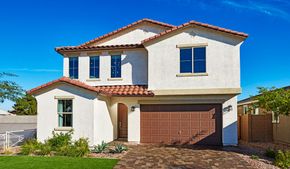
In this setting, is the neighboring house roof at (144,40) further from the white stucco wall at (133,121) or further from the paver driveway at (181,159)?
the paver driveway at (181,159)

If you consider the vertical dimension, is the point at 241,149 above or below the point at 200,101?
below

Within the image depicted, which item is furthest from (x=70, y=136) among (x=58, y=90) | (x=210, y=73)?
(x=210, y=73)

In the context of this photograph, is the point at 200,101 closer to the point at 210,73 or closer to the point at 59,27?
the point at 210,73

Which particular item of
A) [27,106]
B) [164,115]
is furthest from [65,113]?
[27,106]

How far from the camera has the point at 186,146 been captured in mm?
17391

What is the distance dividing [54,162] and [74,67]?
9448 millimetres

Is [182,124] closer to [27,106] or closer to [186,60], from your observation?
[186,60]

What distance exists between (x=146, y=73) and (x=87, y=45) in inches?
233

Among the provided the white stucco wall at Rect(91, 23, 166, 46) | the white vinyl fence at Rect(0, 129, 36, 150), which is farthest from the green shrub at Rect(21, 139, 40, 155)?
the white stucco wall at Rect(91, 23, 166, 46)

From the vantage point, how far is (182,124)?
1820 centimetres

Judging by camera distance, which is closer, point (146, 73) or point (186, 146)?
point (186, 146)

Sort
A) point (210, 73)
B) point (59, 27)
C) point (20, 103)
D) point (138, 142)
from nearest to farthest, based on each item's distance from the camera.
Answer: point (210, 73) → point (138, 142) → point (59, 27) → point (20, 103)

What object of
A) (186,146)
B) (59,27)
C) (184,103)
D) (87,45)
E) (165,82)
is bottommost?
(186,146)

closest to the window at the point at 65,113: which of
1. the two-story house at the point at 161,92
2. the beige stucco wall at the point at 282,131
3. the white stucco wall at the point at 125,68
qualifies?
the two-story house at the point at 161,92
